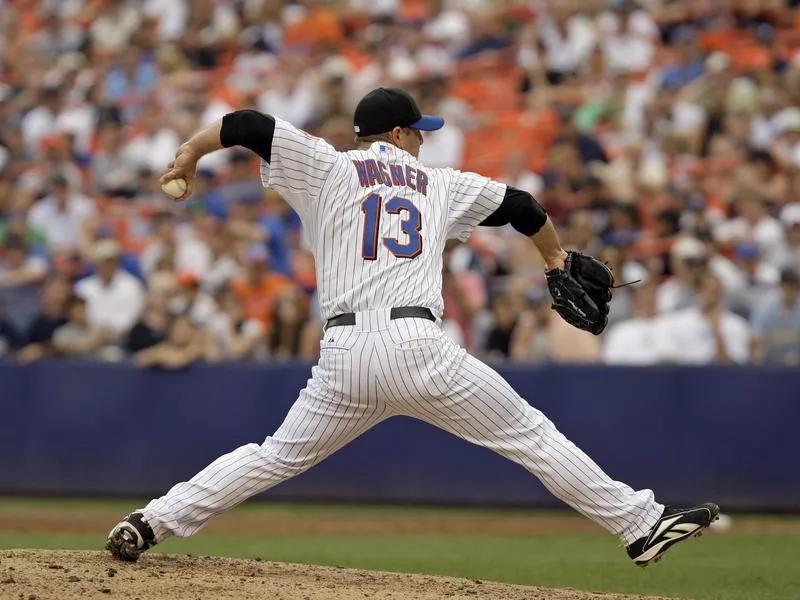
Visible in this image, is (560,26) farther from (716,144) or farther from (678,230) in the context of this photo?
(678,230)

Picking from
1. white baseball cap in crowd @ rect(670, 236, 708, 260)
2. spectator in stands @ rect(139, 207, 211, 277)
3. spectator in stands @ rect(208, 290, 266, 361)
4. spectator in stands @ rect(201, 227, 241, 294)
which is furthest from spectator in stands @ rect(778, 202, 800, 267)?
spectator in stands @ rect(139, 207, 211, 277)

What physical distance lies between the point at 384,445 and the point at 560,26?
20.0 ft

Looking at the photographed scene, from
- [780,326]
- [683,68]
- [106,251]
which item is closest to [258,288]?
[106,251]

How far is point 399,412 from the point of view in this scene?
5270 mm

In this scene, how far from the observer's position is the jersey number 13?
16.7 ft

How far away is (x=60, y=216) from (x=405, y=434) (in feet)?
18.2

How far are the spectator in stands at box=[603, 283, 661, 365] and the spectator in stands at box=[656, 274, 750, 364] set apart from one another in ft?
0.22

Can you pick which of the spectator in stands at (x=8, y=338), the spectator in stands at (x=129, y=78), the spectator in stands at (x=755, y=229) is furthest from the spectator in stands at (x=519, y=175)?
the spectator in stands at (x=129, y=78)

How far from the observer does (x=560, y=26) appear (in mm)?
14711

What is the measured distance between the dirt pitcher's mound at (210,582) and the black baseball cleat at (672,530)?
0.96 feet

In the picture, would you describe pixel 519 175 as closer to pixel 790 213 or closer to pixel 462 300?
pixel 462 300

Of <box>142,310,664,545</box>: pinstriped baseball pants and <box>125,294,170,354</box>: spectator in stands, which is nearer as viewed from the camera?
<box>142,310,664,545</box>: pinstriped baseball pants

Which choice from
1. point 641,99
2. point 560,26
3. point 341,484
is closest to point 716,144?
point 641,99

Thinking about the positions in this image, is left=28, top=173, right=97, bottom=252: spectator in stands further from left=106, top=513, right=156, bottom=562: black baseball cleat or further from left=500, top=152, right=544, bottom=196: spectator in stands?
left=106, top=513, right=156, bottom=562: black baseball cleat
